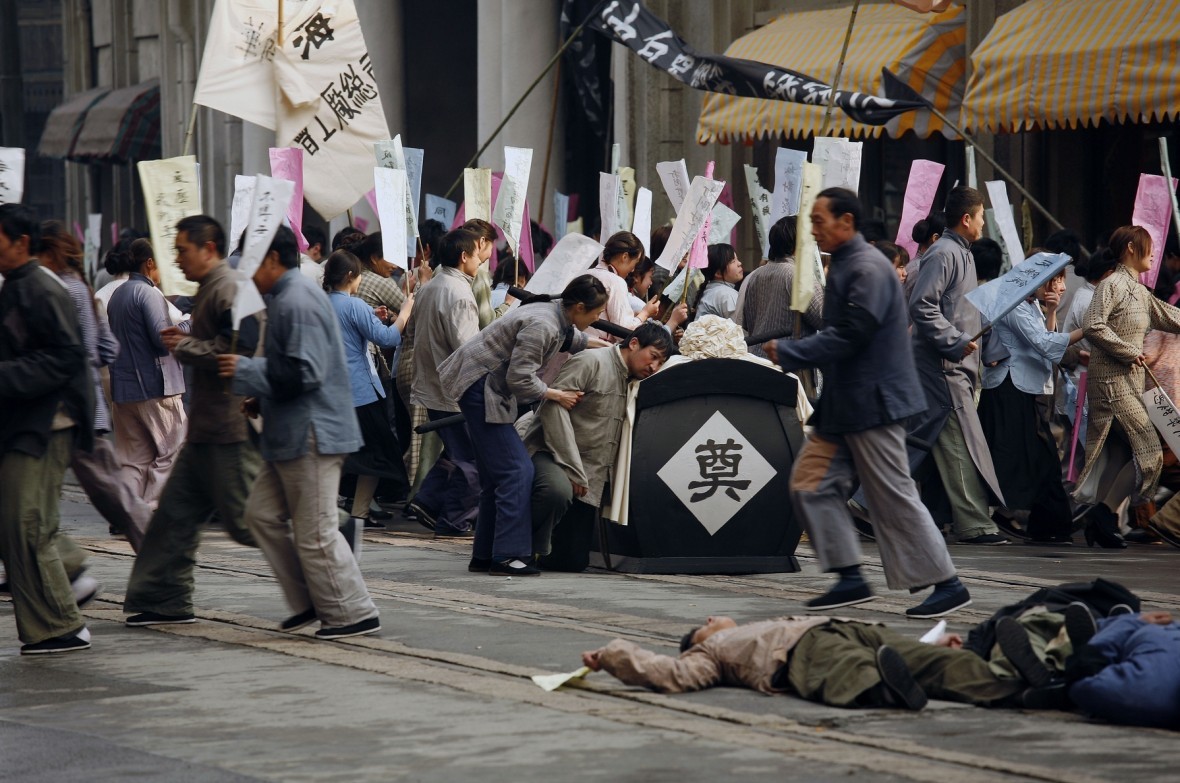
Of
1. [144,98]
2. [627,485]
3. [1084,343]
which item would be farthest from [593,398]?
[144,98]

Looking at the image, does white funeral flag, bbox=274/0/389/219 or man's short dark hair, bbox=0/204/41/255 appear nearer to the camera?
man's short dark hair, bbox=0/204/41/255

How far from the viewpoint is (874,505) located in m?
8.30

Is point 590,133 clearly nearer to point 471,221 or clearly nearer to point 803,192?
point 471,221

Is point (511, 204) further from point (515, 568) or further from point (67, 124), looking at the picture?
point (67, 124)

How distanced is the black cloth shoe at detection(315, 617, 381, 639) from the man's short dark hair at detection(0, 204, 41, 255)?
196cm

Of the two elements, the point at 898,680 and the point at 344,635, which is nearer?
the point at 898,680

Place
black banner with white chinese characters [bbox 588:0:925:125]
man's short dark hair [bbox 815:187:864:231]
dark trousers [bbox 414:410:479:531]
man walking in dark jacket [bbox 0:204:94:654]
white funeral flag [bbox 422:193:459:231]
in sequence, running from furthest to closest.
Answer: white funeral flag [bbox 422:193:459:231] → black banner with white chinese characters [bbox 588:0:925:125] → dark trousers [bbox 414:410:479:531] → man's short dark hair [bbox 815:187:864:231] → man walking in dark jacket [bbox 0:204:94:654]

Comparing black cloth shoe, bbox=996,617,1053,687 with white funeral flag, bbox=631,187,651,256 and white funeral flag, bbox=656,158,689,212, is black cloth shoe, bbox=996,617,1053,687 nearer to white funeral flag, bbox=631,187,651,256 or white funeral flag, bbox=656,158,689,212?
white funeral flag, bbox=656,158,689,212

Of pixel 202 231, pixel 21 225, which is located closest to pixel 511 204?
pixel 202 231

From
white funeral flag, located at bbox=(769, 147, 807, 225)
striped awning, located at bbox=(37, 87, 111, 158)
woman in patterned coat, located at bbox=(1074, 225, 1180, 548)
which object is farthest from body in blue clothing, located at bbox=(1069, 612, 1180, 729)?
striped awning, located at bbox=(37, 87, 111, 158)

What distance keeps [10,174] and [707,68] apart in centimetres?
605

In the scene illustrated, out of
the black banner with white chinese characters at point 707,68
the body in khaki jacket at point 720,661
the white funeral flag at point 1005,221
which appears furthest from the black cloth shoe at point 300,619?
the black banner with white chinese characters at point 707,68

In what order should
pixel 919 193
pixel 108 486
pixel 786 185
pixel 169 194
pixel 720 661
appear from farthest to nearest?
pixel 919 193 < pixel 786 185 < pixel 169 194 < pixel 108 486 < pixel 720 661

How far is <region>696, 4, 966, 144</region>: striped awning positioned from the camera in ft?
56.7
